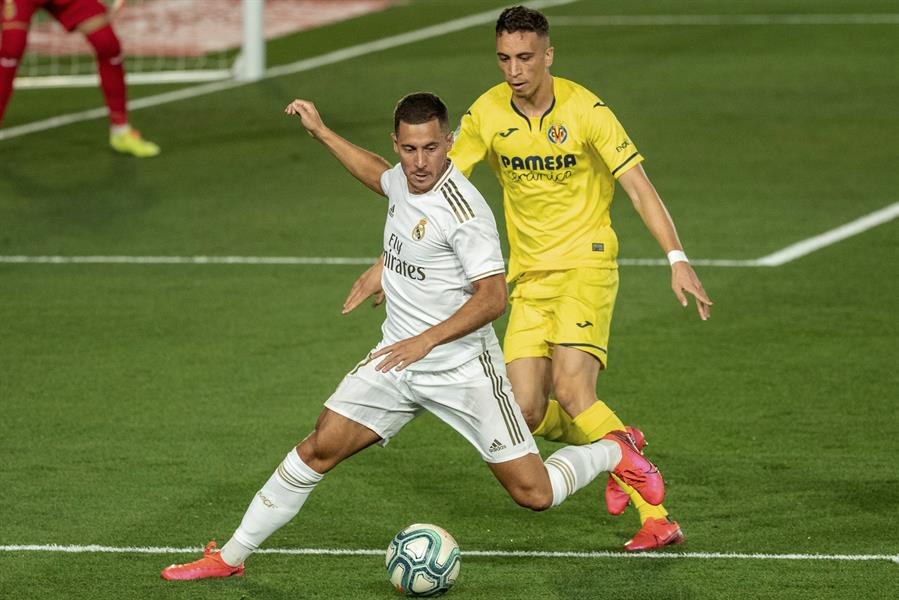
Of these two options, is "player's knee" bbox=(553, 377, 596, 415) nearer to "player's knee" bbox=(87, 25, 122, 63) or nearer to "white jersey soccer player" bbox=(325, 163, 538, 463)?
"white jersey soccer player" bbox=(325, 163, 538, 463)

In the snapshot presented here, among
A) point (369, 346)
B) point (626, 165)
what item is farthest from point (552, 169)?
point (369, 346)

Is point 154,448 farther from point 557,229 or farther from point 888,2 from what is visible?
point 888,2

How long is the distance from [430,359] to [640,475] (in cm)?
116

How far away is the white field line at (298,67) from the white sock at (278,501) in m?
11.7

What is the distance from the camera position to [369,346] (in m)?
10.7

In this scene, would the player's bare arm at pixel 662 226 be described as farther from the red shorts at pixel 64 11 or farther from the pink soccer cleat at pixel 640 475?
the red shorts at pixel 64 11

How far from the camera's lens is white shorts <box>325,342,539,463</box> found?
257 inches

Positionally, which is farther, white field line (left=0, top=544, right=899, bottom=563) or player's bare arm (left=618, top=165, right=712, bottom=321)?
white field line (left=0, top=544, right=899, bottom=563)

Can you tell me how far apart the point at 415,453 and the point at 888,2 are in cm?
1888

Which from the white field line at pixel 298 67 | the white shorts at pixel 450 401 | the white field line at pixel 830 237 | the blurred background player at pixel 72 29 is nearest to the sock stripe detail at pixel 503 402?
the white shorts at pixel 450 401

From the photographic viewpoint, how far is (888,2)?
25.4 metres

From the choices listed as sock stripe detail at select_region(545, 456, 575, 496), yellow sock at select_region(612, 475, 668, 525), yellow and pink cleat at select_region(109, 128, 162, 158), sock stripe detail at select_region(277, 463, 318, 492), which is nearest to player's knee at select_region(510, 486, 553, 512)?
sock stripe detail at select_region(545, 456, 575, 496)

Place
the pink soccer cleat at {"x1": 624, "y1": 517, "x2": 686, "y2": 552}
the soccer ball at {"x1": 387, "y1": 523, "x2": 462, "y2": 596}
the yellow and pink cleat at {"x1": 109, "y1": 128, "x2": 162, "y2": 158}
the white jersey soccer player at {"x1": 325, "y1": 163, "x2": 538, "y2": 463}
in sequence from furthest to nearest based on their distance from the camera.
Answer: the yellow and pink cleat at {"x1": 109, "y1": 128, "x2": 162, "y2": 158} < the pink soccer cleat at {"x1": 624, "y1": 517, "x2": 686, "y2": 552} < the soccer ball at {"x1": 387, "y1": 523, "x2": 462, "y2": 596} < the white jersey soccer player at {"x1": 325, "y1": 163, "x2": 538, "y2": 463}

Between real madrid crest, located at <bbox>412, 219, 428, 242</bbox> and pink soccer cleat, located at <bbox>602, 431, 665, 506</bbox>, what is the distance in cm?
139
